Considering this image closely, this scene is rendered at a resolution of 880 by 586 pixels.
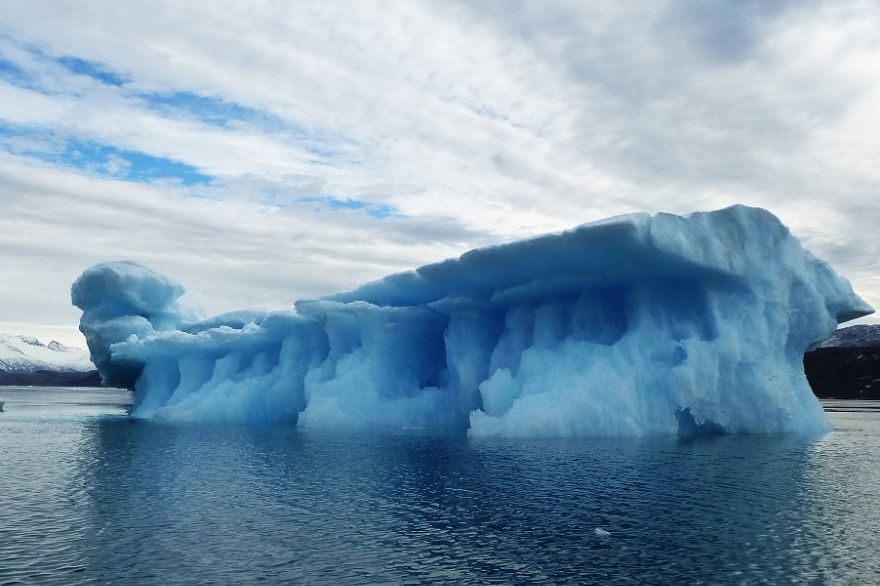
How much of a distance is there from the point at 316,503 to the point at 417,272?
13.0 m

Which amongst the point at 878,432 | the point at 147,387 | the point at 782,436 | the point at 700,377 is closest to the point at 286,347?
the point at 147,387

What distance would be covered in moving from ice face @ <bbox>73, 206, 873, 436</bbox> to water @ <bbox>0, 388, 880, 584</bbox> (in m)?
2.65

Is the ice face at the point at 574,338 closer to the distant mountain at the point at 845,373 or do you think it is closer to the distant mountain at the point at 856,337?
the distant mountain at the point at 845,373

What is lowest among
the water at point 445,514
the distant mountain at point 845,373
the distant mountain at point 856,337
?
the water at point 445,514

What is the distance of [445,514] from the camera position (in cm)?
1180

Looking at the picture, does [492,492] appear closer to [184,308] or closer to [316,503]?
[316,503]

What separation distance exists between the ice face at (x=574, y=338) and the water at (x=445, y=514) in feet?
8.70

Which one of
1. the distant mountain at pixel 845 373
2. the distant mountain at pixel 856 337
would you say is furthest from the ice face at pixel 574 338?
the distant mountain at pixel 856 337

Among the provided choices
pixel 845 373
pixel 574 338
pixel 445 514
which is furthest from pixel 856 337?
pixel 445 514

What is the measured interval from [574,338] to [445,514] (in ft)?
44.7

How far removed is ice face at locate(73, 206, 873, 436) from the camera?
22.0 m

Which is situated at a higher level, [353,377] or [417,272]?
[417,272]

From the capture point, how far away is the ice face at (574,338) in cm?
2202

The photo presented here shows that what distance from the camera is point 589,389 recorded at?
22156 millimetres
